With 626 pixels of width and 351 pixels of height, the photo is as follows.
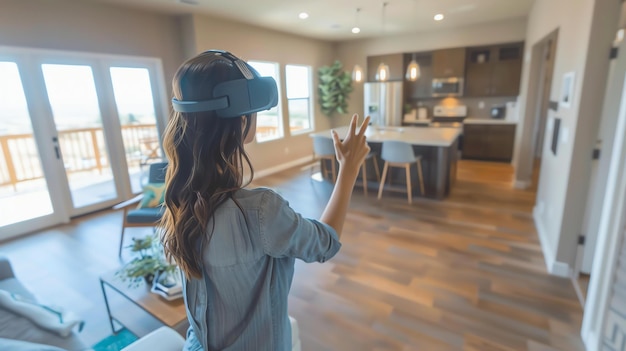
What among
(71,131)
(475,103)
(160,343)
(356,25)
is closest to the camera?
(160,343)

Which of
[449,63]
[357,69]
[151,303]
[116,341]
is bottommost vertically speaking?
[116,341]

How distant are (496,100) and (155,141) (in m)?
6.39

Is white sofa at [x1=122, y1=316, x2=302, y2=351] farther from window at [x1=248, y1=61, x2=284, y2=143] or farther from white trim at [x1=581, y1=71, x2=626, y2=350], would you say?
window at [x1=248, y1=61, x2=284, y2=143]

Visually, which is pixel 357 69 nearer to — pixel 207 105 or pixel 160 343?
pixel 160 343

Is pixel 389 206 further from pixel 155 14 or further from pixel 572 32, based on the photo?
pixel 155 14

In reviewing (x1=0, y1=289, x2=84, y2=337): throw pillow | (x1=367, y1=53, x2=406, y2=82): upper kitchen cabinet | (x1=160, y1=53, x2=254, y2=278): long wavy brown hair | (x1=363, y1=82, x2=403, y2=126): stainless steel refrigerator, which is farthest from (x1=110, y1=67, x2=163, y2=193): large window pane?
(x1=367, y1=53, x2=406, y2=82): upper kitchen cabinet

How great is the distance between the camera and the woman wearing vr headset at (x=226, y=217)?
64 centimetres

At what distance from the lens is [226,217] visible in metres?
0.64

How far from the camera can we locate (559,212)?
2.48 meters

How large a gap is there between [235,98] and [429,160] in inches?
159

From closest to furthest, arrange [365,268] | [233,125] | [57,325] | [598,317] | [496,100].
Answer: [233,125] < [57,325] < [598,317] < [365,268] < [496,100]

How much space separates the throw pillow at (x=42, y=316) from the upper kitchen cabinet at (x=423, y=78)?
6.80 m

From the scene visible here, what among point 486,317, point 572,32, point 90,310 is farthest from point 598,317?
point 90,310

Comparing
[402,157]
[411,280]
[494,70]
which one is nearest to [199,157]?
[411,280]
